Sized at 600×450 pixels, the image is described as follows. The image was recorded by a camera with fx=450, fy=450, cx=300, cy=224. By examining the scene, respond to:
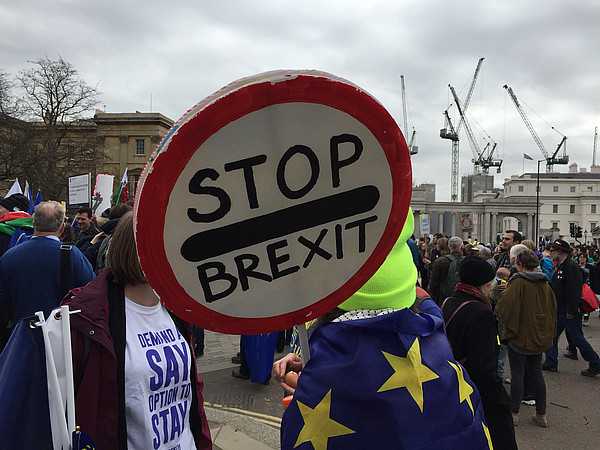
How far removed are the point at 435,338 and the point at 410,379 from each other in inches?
7.7

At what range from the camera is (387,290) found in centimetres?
140

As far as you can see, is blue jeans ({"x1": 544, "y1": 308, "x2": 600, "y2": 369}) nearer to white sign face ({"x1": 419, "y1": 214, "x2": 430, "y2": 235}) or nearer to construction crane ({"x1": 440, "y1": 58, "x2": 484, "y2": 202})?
white sign face ({"x1": 419, "y1": 214, "x2": 430, "y2": 235})

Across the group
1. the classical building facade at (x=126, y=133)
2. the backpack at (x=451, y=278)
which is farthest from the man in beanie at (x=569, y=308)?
the classical building facade at (x=126, y=133)

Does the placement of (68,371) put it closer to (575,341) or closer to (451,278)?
(451,278)

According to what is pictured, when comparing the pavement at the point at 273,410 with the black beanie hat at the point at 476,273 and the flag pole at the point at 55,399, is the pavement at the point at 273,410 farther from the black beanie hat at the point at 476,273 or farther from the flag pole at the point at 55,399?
the flag pole at the point at 55,399

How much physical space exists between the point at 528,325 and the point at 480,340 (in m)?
2.42

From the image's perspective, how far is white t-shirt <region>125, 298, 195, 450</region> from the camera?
182cm

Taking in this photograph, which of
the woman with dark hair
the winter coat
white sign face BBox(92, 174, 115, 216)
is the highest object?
white sign face BBox(92, 174, 115, 216)

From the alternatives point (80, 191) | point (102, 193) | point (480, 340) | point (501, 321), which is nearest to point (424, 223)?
point (102, 193)

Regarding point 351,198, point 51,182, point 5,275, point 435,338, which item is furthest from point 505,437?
point 51,182

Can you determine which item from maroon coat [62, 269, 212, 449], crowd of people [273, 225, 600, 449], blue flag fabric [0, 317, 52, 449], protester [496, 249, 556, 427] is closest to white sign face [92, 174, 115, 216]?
crowd of people [273, 225, 600, 449]

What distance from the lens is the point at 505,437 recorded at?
2697 mm

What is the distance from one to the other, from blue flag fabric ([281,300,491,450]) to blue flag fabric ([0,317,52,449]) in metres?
0.77

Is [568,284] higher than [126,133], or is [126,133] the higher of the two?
[126,133]
